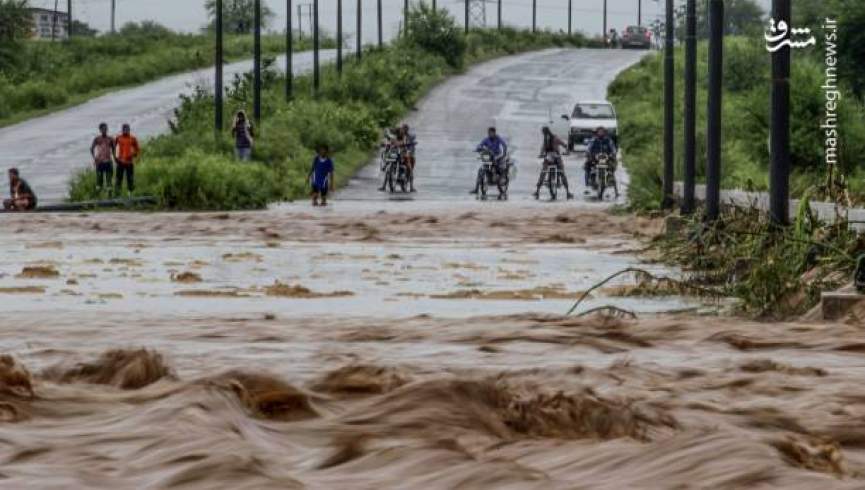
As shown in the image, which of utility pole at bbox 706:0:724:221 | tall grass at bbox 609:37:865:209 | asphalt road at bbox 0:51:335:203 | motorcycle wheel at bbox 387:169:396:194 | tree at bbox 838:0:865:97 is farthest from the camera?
tree at bbox 838:0:865:97

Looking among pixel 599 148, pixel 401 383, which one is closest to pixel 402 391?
pixel 401 383

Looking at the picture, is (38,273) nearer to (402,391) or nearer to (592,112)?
(402,391)

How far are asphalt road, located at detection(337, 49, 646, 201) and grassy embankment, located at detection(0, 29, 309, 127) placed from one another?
45.7 ft

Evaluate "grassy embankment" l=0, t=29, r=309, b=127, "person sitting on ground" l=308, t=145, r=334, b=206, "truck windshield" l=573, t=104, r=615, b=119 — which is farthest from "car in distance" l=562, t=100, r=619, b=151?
"person sitting on ground" l=308, t=145, r=334, b=206

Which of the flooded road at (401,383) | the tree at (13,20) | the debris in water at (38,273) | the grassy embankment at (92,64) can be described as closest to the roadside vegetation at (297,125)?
the grassy embankment at (92,64)

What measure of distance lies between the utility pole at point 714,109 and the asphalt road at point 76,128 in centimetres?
2133

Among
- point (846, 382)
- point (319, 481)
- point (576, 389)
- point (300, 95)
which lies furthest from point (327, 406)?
point (300, 95)

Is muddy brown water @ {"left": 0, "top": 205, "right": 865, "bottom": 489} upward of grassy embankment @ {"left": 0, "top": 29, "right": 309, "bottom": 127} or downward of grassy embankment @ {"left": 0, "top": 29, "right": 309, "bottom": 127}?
downward

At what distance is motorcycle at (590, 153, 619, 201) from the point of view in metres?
52.3

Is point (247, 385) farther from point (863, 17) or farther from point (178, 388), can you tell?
point (863, 17)

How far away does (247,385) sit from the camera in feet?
41.4

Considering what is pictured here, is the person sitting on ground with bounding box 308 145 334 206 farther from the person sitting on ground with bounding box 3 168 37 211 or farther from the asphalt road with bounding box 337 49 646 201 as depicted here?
the person sitting on ground with bounding box 3 168 37 211

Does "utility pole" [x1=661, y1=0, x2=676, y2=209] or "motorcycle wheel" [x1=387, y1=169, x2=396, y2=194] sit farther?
"motorcycle wheel" [x1=387, y1=169, x2=396, y2=194]

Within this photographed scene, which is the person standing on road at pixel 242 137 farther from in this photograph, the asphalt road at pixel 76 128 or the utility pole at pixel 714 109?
the utility pole at pixel 714 109
